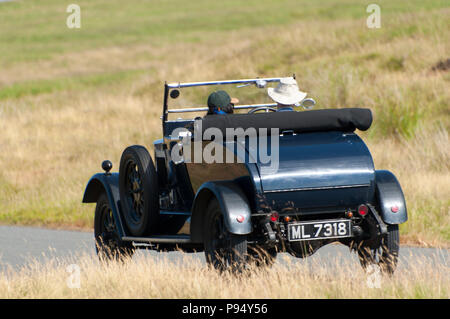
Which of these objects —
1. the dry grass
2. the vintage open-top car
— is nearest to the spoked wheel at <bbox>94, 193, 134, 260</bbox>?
the vintage open-top car

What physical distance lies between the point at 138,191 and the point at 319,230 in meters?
2.26

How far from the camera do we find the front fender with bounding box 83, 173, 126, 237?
8.99 m

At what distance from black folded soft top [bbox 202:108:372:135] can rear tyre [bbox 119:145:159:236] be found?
3.39 ft

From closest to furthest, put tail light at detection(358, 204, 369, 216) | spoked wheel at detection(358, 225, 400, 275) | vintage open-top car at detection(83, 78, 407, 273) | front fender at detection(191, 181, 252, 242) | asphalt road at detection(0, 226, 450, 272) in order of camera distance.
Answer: front fender at detection(191, 181, 252, 242) < vintage open-top car at detection(83, 78, 407, 273) < tail light at detection(358, 204, 369, 216) < spoked wheel at detection(358, 225, 400, 275) < asphalt road at detection(0, 226, 450, 272)

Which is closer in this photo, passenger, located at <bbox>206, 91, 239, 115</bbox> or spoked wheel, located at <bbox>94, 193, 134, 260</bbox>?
passenger, located at <bbox>206, 91, 239, 115</bbox>

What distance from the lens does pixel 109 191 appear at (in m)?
9.15

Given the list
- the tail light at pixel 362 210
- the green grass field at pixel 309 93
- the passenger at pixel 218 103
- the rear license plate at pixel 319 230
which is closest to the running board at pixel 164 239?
the rear license plate at pixel 319 230

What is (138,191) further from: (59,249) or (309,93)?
(309,93)

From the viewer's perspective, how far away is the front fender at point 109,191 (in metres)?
8.99

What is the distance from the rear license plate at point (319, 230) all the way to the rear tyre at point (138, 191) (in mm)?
1805

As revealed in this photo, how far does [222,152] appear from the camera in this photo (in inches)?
292

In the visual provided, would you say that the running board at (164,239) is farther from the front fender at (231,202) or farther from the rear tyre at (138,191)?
the front fender at (231,202)

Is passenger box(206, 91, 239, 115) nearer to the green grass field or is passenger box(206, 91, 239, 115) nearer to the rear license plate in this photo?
the rear license plate

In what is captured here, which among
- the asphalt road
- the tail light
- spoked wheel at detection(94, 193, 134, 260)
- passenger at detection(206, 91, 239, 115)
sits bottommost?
the asphalt road
